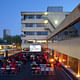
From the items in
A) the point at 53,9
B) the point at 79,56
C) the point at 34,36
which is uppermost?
the point at 53,9

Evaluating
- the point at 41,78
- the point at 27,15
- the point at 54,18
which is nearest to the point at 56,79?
the point at 41,78

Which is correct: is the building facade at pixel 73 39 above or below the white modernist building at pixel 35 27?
below

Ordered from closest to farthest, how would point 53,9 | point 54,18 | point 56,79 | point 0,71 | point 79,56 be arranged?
point 79,56, point 56,79, point 0,71, point 54,18, point 53,9

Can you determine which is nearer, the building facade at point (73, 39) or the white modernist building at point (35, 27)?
the building facade at point (73, 39)

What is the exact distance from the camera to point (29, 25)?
43219 millimetres

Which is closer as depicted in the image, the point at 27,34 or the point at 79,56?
the point at 79,56

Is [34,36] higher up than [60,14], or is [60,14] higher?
[60,14]

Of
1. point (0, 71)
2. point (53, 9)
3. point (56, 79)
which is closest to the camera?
point (56, 79)

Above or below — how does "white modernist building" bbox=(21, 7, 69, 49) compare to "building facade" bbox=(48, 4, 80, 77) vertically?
above

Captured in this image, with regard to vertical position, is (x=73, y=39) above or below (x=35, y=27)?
below

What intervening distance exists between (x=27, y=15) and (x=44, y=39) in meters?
10.8

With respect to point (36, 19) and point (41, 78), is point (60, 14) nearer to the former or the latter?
point (36, 19)

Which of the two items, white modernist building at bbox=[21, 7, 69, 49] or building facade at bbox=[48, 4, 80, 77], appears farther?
white modernist building at bbox=[21, 7, 69, 49]

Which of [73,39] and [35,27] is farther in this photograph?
[35,27]
